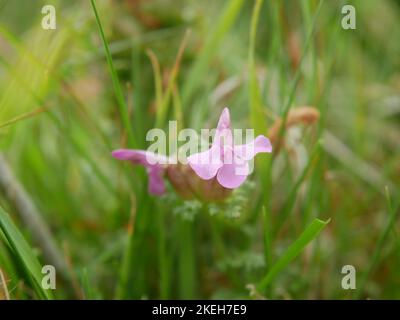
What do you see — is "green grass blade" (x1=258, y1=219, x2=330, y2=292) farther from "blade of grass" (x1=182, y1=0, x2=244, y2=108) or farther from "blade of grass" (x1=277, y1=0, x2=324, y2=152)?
"blade of grass" (x1=182, y1=0, x2=244, y2=108)

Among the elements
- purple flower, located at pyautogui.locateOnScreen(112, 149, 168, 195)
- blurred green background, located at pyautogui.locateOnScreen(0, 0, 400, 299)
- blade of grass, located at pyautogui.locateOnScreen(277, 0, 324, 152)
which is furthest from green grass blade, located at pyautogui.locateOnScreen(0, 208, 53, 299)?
blade of grass, located at pyautogui.locateOnScreen(277, 0, 324, 152)

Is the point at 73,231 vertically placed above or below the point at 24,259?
above

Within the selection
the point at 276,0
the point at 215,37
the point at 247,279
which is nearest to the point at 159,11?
the point at 215,37

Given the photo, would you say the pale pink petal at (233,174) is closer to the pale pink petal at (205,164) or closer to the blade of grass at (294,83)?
the pale pink petal at (205,164)

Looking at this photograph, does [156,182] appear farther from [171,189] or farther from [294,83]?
[294,83]

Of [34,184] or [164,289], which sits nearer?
[164,289]

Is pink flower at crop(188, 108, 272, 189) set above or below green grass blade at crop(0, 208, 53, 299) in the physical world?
above

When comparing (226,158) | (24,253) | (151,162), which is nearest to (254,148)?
(226,158)

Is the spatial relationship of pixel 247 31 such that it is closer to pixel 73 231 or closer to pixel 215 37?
pixel 215 37
